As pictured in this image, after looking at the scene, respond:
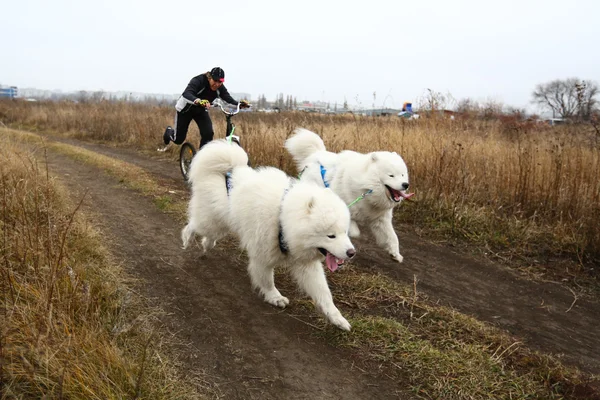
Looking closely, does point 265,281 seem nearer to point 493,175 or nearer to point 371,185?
point 371,185

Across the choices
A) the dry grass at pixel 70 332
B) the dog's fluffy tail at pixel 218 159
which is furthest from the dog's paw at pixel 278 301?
the dog's fluffy tail at pixel 218 159

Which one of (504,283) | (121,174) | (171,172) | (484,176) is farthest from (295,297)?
→ (171,172)

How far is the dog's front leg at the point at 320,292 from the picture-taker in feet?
10.5

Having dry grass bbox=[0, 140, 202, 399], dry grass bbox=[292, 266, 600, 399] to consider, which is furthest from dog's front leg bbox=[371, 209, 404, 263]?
dry grass bbox=[0, 140, 202, 399]

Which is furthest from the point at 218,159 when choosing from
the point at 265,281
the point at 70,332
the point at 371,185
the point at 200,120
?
the point at 200,120

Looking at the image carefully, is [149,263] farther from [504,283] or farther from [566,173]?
[566,173]

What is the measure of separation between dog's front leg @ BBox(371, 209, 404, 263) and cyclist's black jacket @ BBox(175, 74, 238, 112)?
3.57 meters

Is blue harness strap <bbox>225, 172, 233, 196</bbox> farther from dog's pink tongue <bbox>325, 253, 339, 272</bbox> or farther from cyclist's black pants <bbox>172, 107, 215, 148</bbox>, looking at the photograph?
cyclist's black pants <bbox>172, 107, 215, 148</bbox>

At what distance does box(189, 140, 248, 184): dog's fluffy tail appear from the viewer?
12.7 feet

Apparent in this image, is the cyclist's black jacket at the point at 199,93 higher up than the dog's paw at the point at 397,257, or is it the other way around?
the cyclist's black jacket at the point at 199,93

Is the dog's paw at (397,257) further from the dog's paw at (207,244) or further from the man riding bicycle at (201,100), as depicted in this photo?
the man riding bicycle at (201,100)

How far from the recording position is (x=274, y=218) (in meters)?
3.27

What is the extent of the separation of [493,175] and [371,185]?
3.19m

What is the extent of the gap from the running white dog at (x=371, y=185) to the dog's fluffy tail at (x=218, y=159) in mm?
1326
